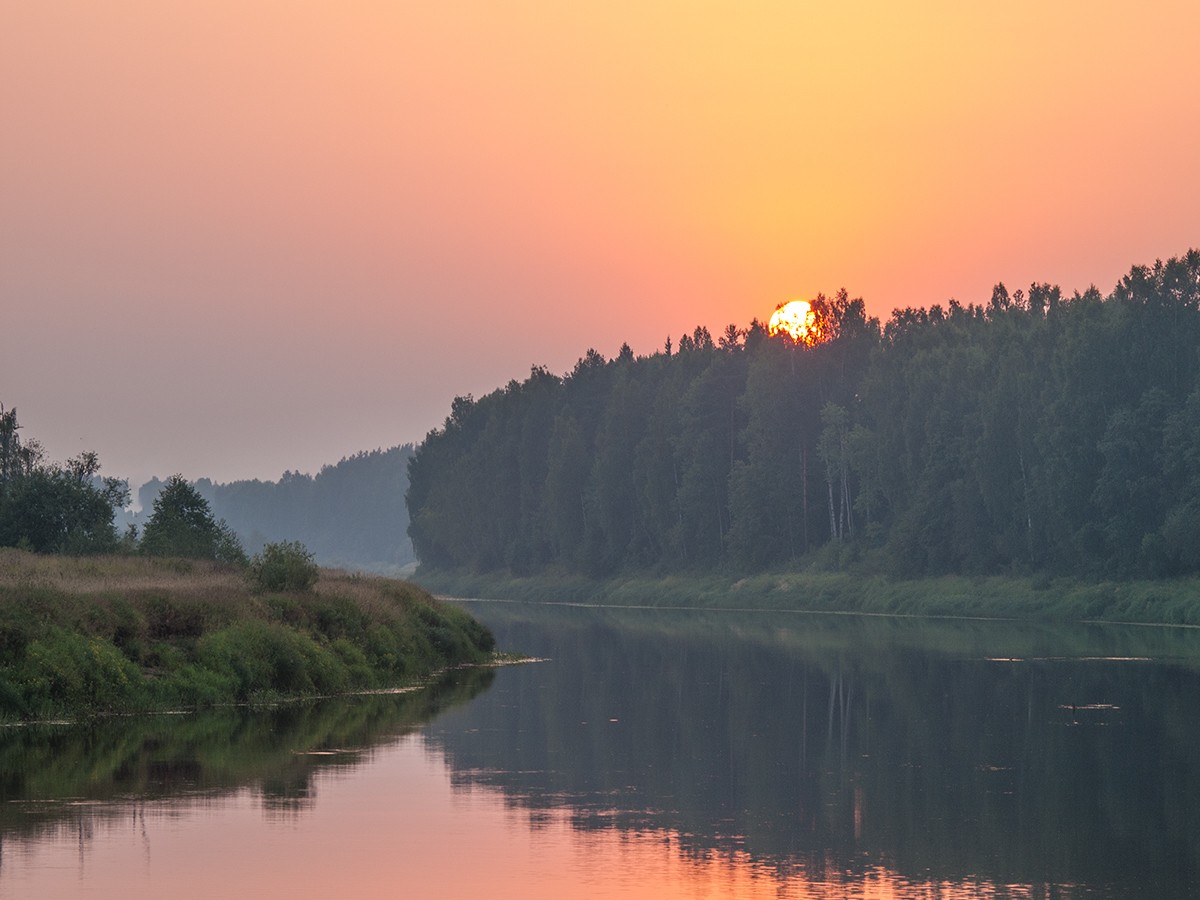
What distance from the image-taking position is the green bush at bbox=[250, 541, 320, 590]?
164 ft

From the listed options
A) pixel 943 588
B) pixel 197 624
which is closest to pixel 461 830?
pixel 197 624

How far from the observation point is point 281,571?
50.2m

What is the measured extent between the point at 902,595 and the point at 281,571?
62.4 metres

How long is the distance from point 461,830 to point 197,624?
20.2 meters

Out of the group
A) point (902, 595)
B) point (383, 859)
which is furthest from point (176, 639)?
point (902, 595)

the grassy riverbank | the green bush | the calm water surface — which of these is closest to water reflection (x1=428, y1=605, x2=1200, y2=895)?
the calm water surface

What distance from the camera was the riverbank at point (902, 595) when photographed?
8656 cm

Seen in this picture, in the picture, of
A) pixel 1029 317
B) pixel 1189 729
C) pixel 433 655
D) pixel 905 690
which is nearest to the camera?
pixel 1189 729

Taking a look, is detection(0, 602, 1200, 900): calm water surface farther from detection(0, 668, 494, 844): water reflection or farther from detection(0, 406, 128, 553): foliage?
detection(0, 406, 128, 553): foliage

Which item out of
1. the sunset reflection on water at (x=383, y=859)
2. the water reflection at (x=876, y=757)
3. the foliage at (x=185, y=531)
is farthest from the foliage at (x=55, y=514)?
the sunset reflection on water at (x=383, y=859)

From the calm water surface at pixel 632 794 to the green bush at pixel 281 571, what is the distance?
5.38 meters

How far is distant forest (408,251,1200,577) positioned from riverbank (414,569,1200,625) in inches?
96.8

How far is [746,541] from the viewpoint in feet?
436

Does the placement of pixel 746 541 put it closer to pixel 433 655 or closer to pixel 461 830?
pixel 433 655
